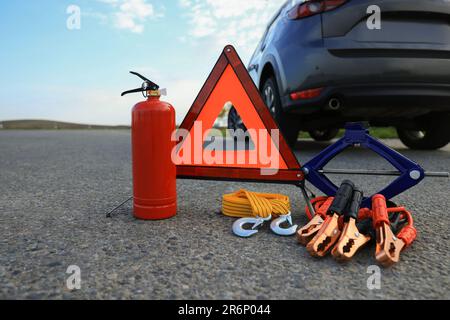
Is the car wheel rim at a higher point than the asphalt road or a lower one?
higher

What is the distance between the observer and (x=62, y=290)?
45.7 inches

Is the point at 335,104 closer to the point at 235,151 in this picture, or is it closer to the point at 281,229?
the point at 235,151

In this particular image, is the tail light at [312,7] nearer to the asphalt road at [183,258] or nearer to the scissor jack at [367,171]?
the scissor jack at [367,171]

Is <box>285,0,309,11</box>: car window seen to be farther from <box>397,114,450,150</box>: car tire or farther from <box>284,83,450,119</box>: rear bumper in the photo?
<box>397,114,450,150</box>: car tire

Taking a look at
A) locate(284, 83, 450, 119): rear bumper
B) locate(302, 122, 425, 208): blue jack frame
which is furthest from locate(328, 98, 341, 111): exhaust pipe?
locate(302, 122, 425, 208): blue jack frame

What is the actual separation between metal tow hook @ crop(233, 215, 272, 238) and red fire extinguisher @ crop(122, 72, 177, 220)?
16.4 inches

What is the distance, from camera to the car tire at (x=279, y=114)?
4.29m

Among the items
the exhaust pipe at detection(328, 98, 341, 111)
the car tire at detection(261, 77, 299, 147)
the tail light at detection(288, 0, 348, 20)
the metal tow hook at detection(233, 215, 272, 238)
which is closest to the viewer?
the metal tow hook at detection(233, 215, 272, 238)

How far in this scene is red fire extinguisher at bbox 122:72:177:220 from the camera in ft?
6.24

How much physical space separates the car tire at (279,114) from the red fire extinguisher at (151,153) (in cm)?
253

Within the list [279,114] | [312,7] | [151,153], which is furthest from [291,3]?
[151,153]

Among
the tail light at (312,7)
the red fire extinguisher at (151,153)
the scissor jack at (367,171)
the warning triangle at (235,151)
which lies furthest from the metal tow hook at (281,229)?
the tail light at (312,7)
